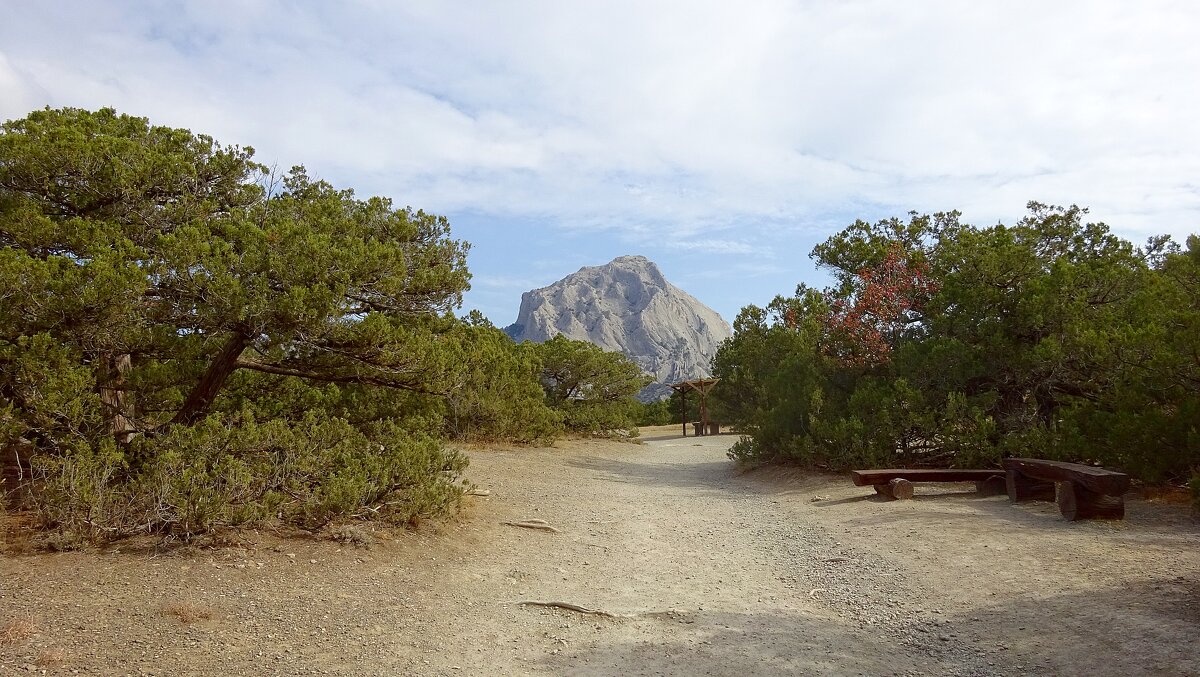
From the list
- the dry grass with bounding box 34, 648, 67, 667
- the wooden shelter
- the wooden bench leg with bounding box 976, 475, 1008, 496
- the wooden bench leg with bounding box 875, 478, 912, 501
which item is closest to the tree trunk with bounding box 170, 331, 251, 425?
the dry grass with bounding box 34, 648, 67, 667

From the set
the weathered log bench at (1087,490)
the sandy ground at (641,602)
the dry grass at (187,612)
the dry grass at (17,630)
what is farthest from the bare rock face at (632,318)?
the dry grass at (17,630)

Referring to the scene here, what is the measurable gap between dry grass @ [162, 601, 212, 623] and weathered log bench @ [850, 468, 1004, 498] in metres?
7.95

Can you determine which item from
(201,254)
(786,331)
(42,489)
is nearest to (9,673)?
(42,489)

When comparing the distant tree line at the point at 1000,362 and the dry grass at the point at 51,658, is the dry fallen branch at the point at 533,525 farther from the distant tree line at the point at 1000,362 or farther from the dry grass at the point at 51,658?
the distant tree line at the point at 1000,362

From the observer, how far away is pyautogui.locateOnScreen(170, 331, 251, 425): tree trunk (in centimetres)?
617

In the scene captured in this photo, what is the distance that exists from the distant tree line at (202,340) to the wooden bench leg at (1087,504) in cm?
617

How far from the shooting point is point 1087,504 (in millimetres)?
6680

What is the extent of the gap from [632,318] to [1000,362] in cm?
11086

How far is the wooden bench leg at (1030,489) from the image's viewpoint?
8.11 metres

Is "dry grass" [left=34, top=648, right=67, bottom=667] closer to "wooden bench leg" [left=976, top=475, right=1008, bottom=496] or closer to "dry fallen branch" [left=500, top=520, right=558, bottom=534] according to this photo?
"dry fallen branch" [left=500, top=520, right=558, bottom=534]

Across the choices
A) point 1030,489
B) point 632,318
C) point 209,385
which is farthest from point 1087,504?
point 632,318

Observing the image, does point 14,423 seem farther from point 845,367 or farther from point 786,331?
point 786,331

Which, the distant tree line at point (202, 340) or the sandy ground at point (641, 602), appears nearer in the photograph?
the sandy ground at point (641, 602)

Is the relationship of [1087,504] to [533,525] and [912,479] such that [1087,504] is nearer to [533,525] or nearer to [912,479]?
[912,479]
